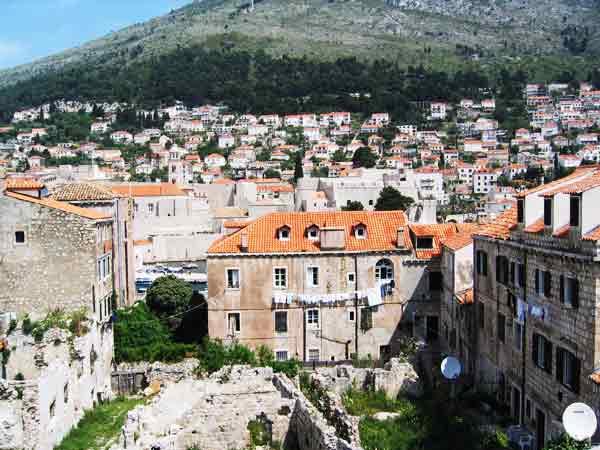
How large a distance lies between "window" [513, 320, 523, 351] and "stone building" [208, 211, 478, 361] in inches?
443

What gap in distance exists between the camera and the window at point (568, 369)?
57.6 feet

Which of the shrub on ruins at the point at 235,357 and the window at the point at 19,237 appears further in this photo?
the shrub on ruins at the point at 235,357

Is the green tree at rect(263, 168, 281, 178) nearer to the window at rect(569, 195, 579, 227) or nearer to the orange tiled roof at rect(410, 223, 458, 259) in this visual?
the orange tiled roof at rect(410, 223, 458, 259)

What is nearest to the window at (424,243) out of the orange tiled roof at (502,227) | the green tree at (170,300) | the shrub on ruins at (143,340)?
the orange tiled roof at (502,227)

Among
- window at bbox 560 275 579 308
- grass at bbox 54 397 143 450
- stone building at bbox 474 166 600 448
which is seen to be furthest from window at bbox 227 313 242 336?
window at bbox 560 275 579 308

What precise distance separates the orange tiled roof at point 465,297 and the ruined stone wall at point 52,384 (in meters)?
15.6

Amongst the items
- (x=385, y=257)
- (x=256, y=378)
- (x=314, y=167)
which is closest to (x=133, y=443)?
(x=256, y=378)

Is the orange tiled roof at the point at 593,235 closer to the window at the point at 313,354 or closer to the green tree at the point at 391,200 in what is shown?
the window at the point at 313,354

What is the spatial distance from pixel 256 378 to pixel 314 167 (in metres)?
130

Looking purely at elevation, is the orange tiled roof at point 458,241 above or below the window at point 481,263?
above

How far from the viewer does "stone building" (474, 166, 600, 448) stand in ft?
55.9

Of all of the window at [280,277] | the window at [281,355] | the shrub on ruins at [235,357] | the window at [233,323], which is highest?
the window at [280,277]

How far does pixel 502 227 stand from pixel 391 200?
194 feet

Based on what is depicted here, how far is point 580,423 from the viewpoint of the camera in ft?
46.7
